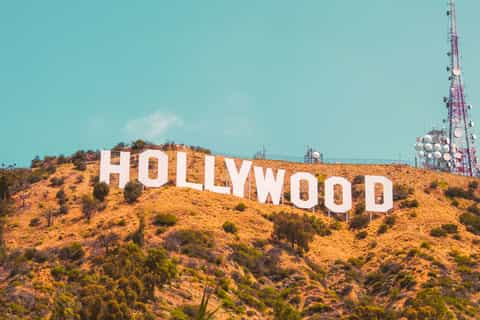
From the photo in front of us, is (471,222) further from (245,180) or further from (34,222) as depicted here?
(34,222)

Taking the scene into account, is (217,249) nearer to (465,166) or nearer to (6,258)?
(6,258)

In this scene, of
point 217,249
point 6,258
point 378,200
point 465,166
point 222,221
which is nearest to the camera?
point 6,258

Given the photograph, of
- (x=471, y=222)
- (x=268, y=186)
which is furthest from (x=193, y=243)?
(x=471, y=222)

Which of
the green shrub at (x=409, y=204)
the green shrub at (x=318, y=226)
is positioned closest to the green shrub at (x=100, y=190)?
the green shrub at (x=318, y=226)

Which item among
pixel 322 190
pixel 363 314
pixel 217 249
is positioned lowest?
pixel 363 314

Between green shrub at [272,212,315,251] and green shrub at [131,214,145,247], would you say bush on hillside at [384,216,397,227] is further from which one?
green shrub at [131,214,145,247]

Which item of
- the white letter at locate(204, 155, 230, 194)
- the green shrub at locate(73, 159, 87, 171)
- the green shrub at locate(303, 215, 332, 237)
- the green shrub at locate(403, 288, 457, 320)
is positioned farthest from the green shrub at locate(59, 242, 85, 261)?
the green shrub at locate(73, 159, 87, 171)

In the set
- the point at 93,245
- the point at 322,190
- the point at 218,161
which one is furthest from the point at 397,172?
the point at 93,245

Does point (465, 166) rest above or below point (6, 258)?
above
